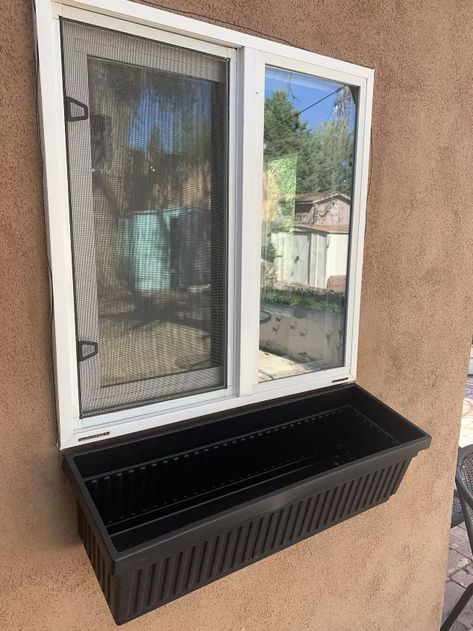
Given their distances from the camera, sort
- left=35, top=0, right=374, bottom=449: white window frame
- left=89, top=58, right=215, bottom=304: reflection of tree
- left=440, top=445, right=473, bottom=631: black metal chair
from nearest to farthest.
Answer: left=35, top=0, right=374, bottom=449: white window frame, left=89, top=58, right=215, bottom=304: reflection of tree, left=440, top=445, right=473, bottom=631: black metal chair

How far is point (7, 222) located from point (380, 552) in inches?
88.6

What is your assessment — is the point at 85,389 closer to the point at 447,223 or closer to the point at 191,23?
the point at 191,23

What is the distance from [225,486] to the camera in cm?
174

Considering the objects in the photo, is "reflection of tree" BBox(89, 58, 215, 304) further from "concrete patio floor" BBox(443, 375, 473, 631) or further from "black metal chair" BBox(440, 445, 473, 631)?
"concrete patio floor" BBox(443, 375, 473, 631)

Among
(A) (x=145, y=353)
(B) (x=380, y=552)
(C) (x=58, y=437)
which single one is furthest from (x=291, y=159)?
(B) (x=380, y=552)

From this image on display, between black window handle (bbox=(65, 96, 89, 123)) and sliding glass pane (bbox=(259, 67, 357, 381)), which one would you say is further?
sliding glass pane (bbox=(259, 67, 357, 381))

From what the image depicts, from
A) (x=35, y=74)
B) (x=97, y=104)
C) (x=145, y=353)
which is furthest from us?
(x=145, y=353)

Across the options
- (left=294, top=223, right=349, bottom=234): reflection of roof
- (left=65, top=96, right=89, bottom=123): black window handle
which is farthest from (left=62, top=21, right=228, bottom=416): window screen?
(left=294, top=223, right=349, bottom=234): reflection of roof

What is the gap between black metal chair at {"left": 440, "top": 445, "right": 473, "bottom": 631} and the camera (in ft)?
8.35

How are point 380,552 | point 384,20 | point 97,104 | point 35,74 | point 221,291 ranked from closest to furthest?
point 35,74 → point 97,104 → point 221,291 → point 384,20 → point 380,552

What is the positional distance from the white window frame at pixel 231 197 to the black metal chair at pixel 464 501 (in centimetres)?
Answer: 116

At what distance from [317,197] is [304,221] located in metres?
0.12

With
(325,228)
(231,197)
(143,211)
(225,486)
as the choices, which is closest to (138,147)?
(143,211)

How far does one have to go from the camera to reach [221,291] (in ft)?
5.31
